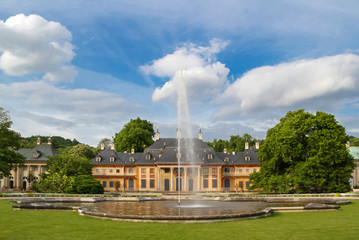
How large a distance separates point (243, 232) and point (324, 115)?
118ft

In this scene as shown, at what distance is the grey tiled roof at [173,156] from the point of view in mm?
67125

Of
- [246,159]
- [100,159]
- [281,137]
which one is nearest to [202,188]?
[246,159]

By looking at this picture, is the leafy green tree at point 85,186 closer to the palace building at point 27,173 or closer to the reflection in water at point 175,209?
the reflection in water at point 175,209

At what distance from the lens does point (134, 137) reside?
81250 millimetres

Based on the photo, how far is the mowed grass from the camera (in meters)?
12.8

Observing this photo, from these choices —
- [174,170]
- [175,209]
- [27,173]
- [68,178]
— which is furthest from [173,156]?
[175,209]

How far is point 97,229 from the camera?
46.8 ft

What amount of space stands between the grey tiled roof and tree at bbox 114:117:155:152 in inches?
338

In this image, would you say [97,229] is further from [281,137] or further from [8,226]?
[281,137]

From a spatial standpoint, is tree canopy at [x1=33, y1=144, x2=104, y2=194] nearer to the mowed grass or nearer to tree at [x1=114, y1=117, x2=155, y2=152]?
the mowed grass

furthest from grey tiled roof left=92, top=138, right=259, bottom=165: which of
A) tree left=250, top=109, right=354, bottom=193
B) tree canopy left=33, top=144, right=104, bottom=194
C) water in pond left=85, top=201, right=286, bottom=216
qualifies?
water in pond left=85, top=201, right=286, bottom=216

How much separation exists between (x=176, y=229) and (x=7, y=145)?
129 feet

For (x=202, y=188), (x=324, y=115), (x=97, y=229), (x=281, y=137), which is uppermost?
(x=324, y=115)

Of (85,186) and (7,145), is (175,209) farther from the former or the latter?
(7,145)
